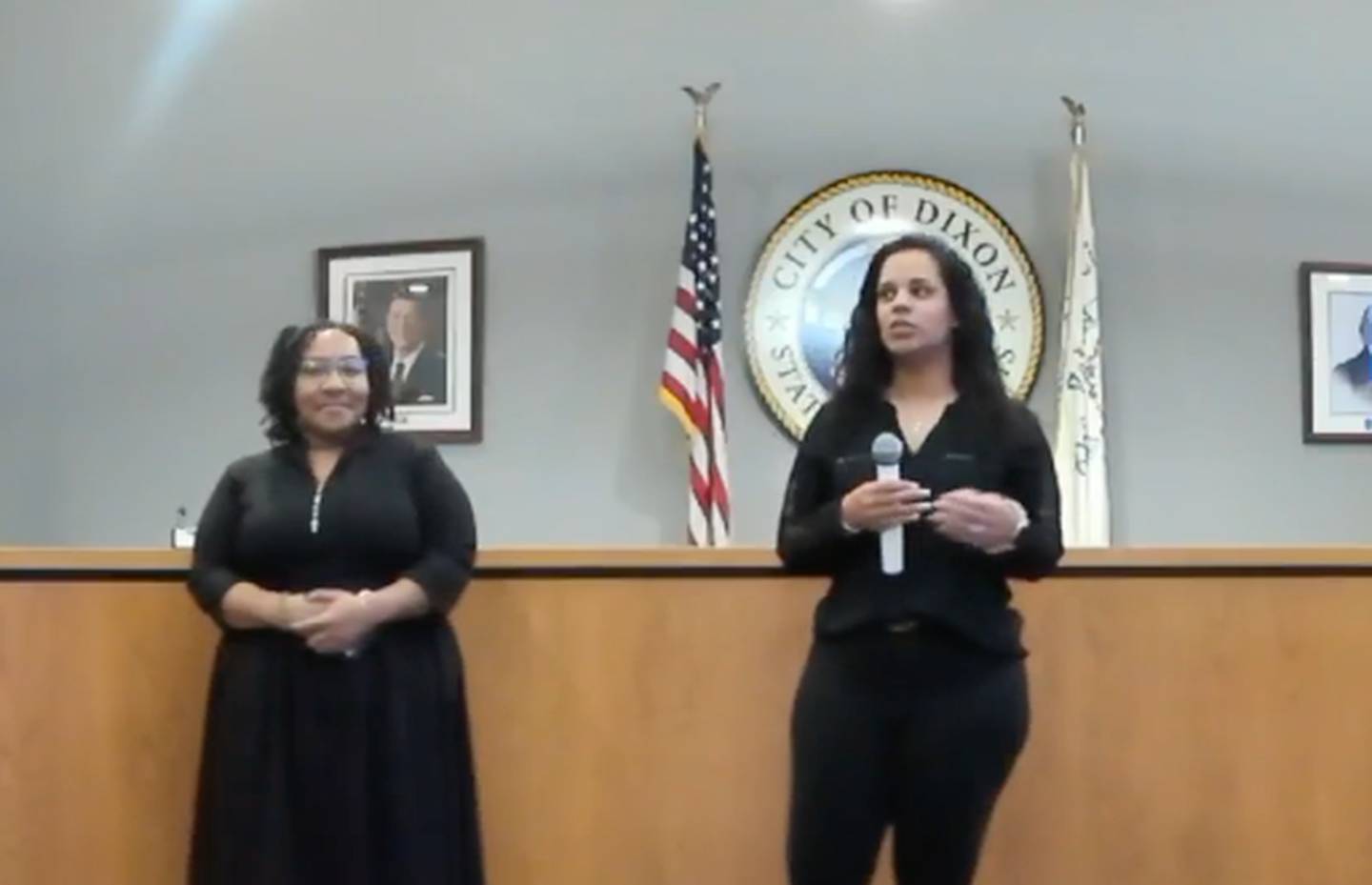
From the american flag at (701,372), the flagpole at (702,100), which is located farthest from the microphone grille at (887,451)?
the flagpole at (702,100)

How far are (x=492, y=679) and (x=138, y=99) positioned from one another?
A: 101 inches

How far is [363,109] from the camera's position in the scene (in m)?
4.38

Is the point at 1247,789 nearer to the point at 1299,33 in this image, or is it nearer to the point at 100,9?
the point at 1299,33

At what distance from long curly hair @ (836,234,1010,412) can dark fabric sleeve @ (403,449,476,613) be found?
2.55 ft

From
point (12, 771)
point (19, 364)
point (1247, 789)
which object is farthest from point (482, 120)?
point (1247, 789)

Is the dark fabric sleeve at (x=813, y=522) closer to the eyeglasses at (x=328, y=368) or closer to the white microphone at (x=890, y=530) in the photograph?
the white microphone at (x=890, y=530)

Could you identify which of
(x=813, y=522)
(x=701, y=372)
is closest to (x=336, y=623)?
(x=813, y=522)

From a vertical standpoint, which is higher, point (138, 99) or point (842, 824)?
point (138, 99)

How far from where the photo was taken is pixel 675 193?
4.27 m

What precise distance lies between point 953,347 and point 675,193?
240 centimetres

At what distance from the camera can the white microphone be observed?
1.81 m

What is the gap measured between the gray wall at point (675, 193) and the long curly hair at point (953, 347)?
2.20m

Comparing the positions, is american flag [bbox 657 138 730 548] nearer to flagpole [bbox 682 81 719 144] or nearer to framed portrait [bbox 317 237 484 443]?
flagpole [bbox 682 81 719 144]

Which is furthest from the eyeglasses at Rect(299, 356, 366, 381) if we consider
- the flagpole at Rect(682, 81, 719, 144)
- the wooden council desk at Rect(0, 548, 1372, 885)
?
the flagpole at Rect(682, 81, 719, 144)
